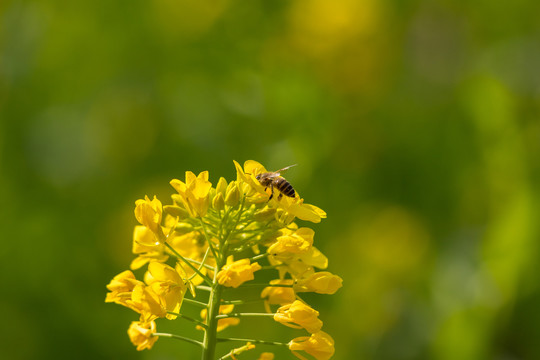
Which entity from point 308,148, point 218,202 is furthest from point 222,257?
point 308,148

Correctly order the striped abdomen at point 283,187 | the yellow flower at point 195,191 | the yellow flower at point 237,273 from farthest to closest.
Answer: the striped abdomen at point 283,187 < the yellow flower at point 195,191 < the yellow flower at point 237,273

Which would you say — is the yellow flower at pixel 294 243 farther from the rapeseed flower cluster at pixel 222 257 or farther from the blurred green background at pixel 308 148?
the blurred green background at pixel 308 148

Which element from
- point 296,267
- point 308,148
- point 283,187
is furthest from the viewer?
point 308,148

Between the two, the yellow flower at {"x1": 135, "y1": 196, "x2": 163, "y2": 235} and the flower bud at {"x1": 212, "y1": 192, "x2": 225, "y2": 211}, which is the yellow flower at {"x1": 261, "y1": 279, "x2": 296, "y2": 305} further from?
the yellow flower at {"x1": 135, "y1": 196, "x2": 163, "y2": 235}

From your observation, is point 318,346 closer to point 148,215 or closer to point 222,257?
point 222,257

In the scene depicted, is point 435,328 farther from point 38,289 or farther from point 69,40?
point 69,40

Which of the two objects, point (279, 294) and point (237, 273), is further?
point (279, 294)

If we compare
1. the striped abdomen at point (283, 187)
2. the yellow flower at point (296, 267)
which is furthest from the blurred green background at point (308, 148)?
the yellow flower at point (296, 267)
